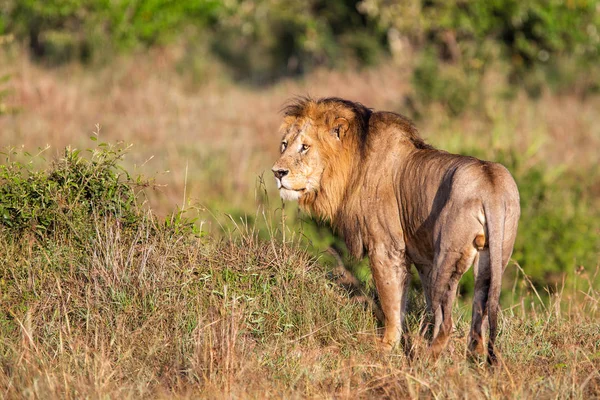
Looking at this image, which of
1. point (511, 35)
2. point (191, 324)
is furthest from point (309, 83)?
point (191, 324)

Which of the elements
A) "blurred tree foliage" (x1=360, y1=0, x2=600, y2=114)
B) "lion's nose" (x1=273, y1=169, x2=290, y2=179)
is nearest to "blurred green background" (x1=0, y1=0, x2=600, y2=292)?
"blurred tree foliage" (x1=360, y1=0, x2=600, y2=114)

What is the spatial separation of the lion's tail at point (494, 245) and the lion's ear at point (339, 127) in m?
1.28

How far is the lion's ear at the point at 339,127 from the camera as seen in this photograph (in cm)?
516

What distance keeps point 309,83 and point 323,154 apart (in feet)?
37.0

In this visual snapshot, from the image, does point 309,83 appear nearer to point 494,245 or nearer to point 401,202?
point 401,202

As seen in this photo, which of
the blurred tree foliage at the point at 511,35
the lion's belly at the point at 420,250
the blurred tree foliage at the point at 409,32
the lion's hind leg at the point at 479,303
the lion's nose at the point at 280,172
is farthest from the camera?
the blurred tree foliage at the point at 409,32

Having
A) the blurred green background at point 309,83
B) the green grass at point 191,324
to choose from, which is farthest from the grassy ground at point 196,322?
the blurred green background at point 309,83

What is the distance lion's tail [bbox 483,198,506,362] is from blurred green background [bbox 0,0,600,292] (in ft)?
19.4

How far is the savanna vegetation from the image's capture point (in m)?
4.29

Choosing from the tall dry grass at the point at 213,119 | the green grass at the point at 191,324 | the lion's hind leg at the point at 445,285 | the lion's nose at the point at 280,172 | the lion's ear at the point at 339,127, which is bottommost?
the tall dry grass at the point at 213,119

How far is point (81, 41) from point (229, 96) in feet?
9.72

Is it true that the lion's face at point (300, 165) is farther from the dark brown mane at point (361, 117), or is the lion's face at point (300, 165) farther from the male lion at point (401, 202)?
the dark brown mane at point (361, 117)

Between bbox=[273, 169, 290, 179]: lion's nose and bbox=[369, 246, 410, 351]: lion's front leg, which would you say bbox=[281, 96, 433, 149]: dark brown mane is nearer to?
bbox=[273, 169, 290, 179]: lion's nose

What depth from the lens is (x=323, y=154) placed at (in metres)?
5.18
